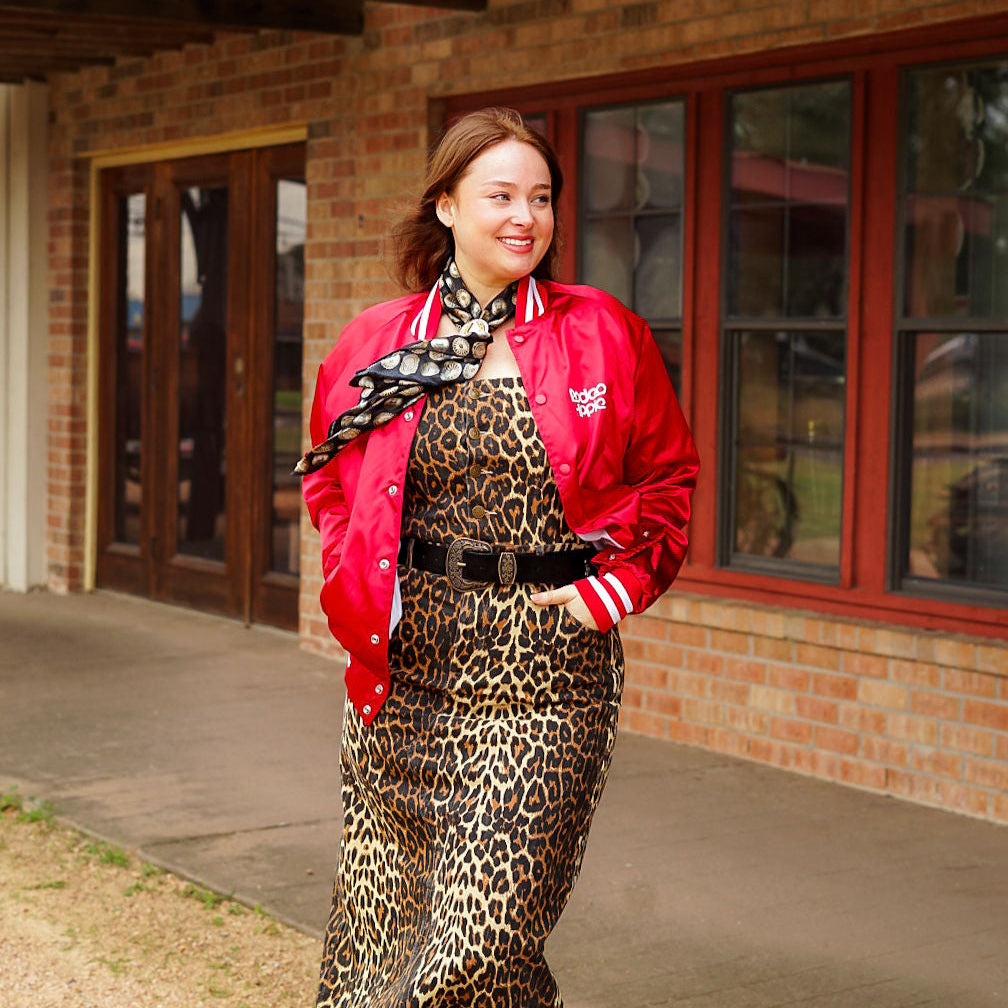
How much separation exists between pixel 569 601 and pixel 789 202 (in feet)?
12.6

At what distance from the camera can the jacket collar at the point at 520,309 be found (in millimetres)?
3490

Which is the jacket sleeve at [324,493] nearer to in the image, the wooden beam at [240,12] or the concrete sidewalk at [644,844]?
the concrete sidewalk at [644,844]

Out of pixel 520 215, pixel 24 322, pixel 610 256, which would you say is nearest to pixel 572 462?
pixel 520 215

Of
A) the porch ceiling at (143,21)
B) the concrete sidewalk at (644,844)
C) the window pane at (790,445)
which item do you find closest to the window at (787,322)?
the window pane at (790,445)

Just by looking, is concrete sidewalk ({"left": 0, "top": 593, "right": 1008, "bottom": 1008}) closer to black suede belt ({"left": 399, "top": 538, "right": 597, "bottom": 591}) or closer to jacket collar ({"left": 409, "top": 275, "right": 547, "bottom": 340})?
black suede belt ({"left": 399, "top": 538, "right": 597, "bottom": 591})

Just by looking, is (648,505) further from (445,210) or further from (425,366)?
(445,210)

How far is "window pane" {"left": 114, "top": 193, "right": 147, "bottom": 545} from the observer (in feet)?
36.1

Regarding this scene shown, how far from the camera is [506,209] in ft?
11.2

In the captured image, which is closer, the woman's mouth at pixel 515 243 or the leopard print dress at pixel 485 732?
the leopard print dress at pixel 485 732

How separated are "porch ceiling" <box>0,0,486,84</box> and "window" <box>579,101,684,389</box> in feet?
3.22

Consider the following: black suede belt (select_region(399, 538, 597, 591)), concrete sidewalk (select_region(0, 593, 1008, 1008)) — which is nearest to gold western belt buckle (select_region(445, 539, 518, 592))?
black suede belt (select_region(399, 538, 597, 591))

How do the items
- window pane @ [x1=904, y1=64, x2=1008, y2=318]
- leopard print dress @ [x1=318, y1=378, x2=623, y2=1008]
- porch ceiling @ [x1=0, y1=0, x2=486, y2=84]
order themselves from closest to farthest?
leopard print dress @ [x1=318, y1=378, x2=623, y2=1008], window pane @ [x1=904, y1=64, x2=1008, y2=318], porch ceiling @ [x1=0, y1=0, x2=486, y2=84]

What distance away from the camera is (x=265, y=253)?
9719 mm

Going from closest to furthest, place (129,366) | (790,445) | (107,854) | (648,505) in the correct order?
(648,505) < (107,854) < (790,445) < (129,366)
